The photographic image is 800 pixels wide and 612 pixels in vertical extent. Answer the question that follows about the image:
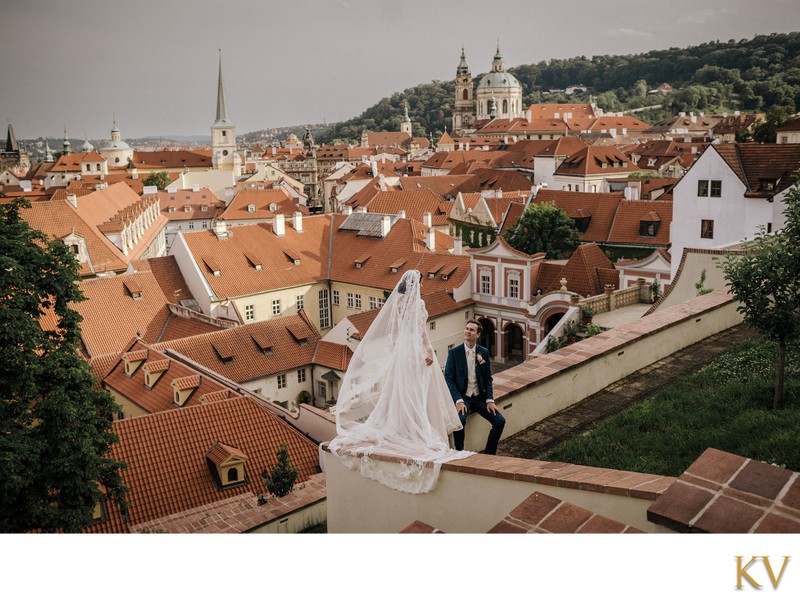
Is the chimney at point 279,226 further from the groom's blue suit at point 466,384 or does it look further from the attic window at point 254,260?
the groom's blue suit at point 466,384

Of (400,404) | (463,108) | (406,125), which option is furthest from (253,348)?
(463,108)

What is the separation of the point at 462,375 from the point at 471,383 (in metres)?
0.06

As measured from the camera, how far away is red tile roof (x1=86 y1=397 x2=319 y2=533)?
6980 mm

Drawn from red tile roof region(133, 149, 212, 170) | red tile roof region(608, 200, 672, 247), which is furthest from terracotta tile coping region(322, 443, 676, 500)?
red tile roof region(133, 149, 212, 170)

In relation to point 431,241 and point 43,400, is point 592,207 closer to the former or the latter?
point 431,241

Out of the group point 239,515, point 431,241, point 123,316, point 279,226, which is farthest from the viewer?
point 279,226

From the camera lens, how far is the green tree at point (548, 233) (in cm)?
1816

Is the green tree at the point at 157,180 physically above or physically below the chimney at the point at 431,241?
above

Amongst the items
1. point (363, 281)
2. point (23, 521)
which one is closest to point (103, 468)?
point (23, 521)

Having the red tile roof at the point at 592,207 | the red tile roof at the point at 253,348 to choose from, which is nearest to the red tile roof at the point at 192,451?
the red tile roof at the point at 253,348

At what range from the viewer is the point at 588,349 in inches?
169

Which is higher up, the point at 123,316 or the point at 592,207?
the point at 592,207

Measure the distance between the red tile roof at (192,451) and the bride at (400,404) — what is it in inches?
151

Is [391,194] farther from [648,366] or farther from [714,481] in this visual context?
[714,481]
